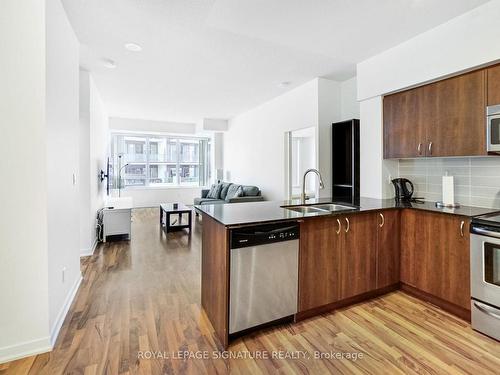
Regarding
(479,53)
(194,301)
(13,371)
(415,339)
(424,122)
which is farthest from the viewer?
(424,122)

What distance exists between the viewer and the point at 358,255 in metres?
2.60

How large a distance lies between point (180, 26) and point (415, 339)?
3560mm

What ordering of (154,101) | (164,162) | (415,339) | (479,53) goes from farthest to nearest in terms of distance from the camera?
(164,162) → (154,101) → (479,53) → (415,339)

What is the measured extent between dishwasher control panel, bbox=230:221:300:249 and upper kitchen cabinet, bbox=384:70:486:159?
1.87 m

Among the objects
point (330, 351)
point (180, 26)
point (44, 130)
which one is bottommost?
point (330, 351)

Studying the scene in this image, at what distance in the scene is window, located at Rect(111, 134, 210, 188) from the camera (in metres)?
8.80

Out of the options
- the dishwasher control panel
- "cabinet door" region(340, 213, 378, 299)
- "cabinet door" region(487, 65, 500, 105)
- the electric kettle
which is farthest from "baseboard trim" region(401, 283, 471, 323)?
"cabinet door" region(487, 65, 500, 105)

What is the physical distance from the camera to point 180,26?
2771 mm

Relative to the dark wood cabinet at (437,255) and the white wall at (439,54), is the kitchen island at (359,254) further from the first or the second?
the white wall at (439,54)

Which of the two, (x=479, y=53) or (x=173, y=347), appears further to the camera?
(x=479, y=53)

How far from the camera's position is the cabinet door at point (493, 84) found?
2.35 metres

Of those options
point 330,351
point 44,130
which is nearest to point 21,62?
point 44,130

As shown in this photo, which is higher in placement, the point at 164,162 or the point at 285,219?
the point at 164,162

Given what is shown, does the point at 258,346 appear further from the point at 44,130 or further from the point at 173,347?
the point at 44,130
